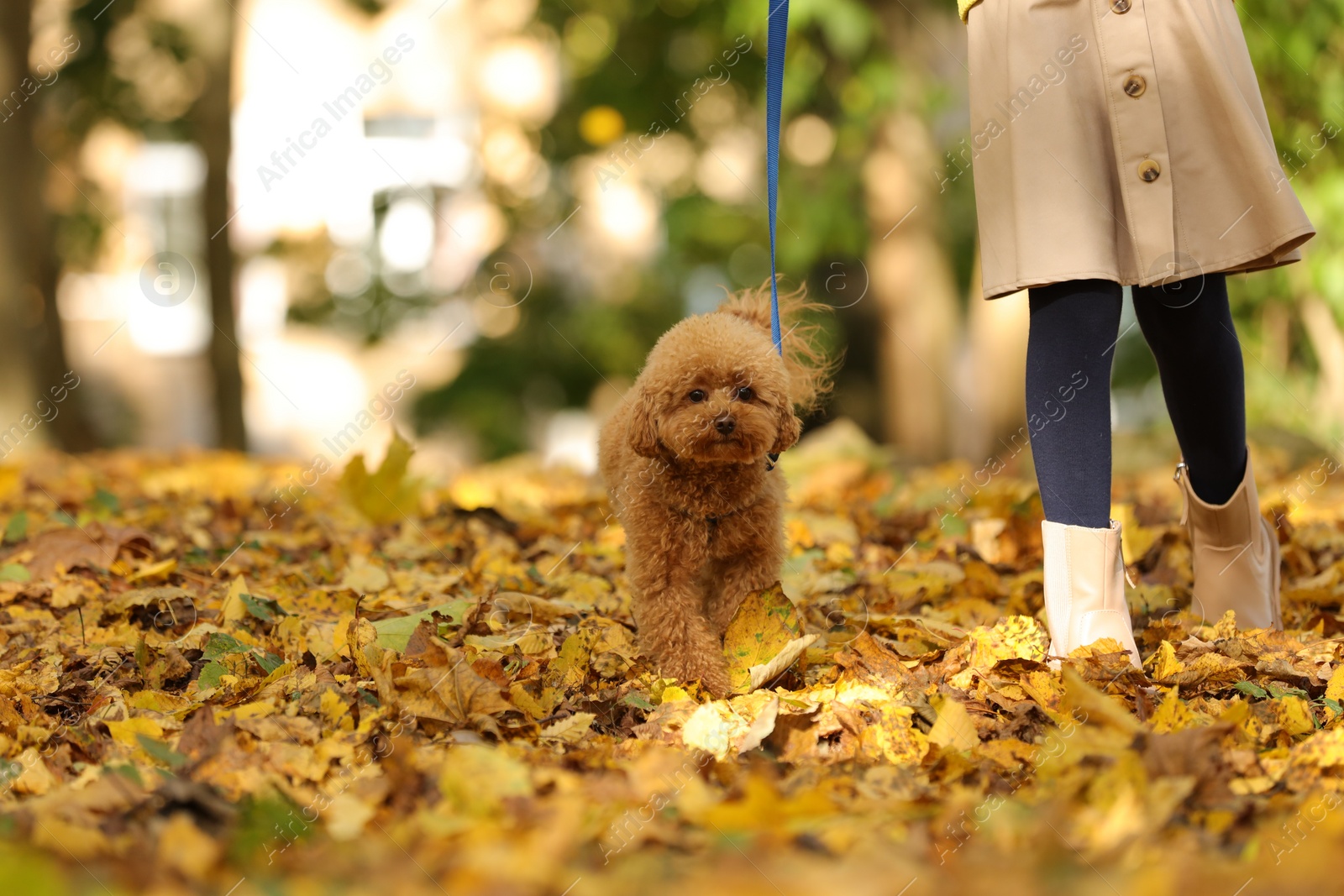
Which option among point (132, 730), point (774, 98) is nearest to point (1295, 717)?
point (774, 98)

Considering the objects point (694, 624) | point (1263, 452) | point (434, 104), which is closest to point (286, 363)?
point (434, 104)

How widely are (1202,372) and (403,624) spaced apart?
206 cm

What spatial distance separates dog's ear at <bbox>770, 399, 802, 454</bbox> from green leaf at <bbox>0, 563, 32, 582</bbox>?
2.28 metres

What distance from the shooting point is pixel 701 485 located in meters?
2.80

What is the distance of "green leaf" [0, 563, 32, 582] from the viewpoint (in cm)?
345

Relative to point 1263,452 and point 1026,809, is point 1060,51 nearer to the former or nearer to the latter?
point 1026,809

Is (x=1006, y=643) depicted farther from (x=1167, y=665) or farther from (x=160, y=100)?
(x=160, y=100)

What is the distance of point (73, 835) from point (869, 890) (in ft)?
3.69

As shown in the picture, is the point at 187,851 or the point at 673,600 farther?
the point at 673,600

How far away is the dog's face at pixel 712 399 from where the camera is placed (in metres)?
2.67

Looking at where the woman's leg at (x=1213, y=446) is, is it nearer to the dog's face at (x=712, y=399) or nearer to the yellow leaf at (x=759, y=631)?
the dog's face at (x=712, y=399)

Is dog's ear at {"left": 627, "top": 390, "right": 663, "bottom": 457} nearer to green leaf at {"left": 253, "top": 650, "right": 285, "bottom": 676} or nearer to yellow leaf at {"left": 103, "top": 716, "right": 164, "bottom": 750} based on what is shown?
green leaf at {"left": 253, "top": 650, "right": 285, "bottom": 676}

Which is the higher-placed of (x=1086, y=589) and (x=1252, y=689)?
(x=1086, y=589)

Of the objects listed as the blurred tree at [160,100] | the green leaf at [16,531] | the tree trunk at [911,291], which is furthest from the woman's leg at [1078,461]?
the blurred tree at [160,100]
